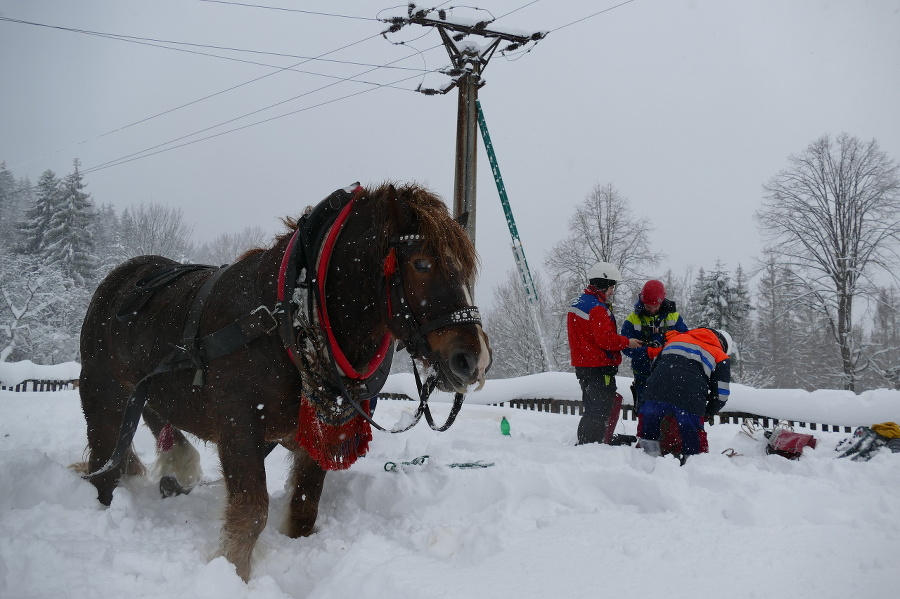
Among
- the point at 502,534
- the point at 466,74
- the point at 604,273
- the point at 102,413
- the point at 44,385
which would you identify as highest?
the point at 466,74

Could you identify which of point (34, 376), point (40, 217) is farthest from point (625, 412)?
point (40, 217)

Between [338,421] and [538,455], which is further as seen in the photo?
[538,455]

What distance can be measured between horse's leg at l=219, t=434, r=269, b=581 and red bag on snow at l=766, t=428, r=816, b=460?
4.01 meters

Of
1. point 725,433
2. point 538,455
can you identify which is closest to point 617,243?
point 725,433

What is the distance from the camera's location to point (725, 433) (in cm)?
592

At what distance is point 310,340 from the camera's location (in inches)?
90.8

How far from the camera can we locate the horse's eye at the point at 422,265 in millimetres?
2206

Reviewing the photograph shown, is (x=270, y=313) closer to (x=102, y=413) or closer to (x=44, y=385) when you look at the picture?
(x=102, y=413)

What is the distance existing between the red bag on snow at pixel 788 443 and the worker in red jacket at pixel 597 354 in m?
1.32

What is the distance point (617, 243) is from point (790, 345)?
12871 mm

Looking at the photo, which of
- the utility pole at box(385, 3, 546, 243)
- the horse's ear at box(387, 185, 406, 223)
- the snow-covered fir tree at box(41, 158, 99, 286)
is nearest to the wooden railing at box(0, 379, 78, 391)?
the snow-covered fir tree at box(41, 158, 99, 286)

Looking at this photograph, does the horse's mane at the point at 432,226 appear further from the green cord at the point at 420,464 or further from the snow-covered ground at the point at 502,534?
the green cord at the point at 420,464

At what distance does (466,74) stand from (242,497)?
28.5 feet

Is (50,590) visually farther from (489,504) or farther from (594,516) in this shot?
(594,516)
